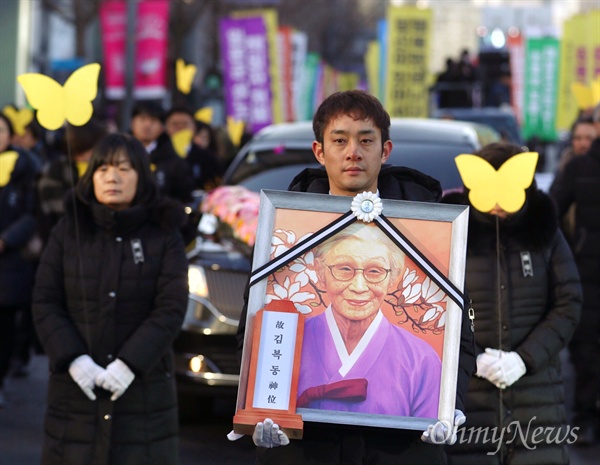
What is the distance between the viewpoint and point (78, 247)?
18.5 ft

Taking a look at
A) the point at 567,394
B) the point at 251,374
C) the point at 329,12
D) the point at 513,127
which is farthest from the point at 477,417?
the point at 329,12

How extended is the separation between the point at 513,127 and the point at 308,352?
17838 millimetres

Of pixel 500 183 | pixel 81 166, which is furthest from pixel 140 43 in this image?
pixel 500 183

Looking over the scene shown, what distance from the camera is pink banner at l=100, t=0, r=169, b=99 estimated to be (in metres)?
20.4

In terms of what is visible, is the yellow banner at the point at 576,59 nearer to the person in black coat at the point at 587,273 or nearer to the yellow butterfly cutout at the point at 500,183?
Answer: the person in black coat at the point at 587,273

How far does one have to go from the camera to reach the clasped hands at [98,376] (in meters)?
5.48

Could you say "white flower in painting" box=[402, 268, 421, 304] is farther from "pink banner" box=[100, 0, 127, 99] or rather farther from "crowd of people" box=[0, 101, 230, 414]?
"pink banner" box=[100, 0, 127, 99]

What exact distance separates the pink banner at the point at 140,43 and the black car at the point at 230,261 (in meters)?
11.4

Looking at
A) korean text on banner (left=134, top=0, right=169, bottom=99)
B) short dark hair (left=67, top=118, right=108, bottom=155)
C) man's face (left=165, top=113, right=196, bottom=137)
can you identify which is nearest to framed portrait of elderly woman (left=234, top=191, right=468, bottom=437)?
short dark hair (left=67, top=118, right=108, bottom=155)

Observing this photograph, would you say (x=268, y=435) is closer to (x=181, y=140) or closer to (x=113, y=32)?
(x=181, y=140)

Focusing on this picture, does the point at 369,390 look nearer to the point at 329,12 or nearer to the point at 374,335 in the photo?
the point at 374,335

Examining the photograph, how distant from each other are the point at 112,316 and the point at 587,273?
416 cm

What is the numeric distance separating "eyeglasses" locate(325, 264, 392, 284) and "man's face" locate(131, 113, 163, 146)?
20.6 feet

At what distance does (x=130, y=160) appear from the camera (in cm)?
579
